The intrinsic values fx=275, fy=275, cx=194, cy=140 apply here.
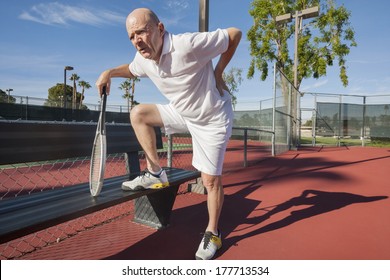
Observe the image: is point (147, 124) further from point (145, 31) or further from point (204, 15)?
point (204, 15)

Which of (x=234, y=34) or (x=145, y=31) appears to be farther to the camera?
(x=234, y=34)

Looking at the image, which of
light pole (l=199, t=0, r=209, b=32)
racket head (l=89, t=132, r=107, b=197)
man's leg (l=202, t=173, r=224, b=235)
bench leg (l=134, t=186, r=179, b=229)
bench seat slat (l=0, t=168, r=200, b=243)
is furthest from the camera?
light pole (l=199, t=0, r=209, b=32)

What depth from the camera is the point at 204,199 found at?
4.05 meters

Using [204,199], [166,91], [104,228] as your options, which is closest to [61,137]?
[166,91]

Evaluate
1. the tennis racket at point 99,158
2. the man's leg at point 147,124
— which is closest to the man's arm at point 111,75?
the tennis racket at point 99,158

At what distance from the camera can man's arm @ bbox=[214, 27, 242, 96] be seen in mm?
2070

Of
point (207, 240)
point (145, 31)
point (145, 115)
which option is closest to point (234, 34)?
point (145, 31)

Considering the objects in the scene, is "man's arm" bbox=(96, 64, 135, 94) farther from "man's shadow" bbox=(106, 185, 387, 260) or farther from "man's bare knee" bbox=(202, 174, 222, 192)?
"man's shadow" bbox=(106, 185, 387, 260)

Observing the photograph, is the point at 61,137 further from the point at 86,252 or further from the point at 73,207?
the point at 86,252

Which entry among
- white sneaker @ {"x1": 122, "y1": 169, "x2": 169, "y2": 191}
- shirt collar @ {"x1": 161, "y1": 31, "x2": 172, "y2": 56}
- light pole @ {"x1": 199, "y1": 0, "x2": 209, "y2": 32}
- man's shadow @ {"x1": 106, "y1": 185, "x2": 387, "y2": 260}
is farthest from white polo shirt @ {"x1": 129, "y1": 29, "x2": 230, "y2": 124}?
light pole @ {"x1": 199, "y1": 0, "x2": 209, "y2": 32}

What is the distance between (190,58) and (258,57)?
2069 cm

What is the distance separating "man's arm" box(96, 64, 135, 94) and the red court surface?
143 centimetres

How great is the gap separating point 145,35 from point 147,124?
83 centimetres

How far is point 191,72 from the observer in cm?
200
